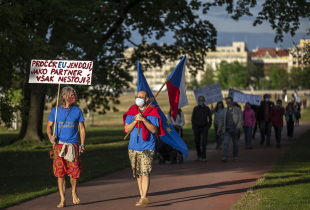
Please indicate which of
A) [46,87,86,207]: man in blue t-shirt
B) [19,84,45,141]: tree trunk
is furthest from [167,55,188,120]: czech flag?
[19,84,45,141]: tree trunk

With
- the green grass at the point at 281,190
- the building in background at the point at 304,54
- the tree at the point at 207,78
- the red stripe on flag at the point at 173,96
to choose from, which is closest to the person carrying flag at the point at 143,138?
the red stripe on flag at the point at 173,96

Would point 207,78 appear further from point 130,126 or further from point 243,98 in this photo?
point 130,126

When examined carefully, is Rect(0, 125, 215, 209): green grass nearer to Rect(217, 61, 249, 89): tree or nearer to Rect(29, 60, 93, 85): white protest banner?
Rect(29, 60, 93, 85): white protest banner

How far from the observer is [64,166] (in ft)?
24.1

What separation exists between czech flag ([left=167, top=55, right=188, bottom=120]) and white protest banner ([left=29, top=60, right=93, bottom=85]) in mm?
1387

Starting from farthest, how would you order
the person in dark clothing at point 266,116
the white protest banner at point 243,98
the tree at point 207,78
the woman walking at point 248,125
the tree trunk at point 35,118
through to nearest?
the tree at point 207,78
the tree trunk at point 35,118
the white protest banner at point 243,98
the person in dark clothing at point 266,116
the woman walking at point 248,125

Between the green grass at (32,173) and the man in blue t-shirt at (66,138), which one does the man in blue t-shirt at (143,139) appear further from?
the green grass at (32,173)

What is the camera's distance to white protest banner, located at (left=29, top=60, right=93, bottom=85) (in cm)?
831

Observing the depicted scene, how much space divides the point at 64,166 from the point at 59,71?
1.79 m

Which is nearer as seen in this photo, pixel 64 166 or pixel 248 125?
pixel 64 166

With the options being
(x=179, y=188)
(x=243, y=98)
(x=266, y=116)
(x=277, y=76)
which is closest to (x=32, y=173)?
(x=179, y=188)

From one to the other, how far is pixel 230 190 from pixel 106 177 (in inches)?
131

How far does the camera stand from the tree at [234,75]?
13888 cm

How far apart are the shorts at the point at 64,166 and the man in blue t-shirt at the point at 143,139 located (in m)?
0.81
